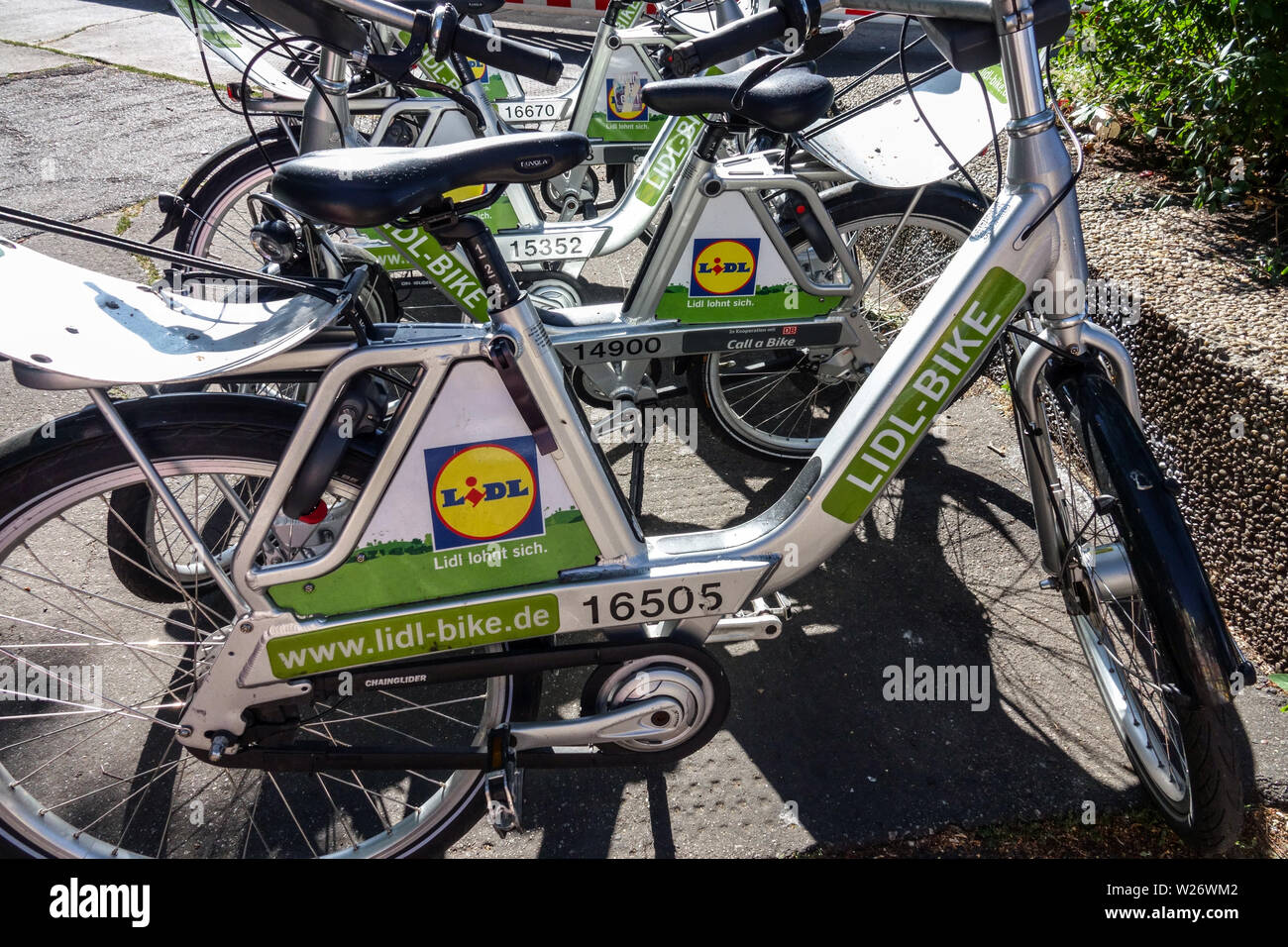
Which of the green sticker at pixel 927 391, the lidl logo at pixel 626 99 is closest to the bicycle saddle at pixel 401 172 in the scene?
the green sticker at pixel 927 391

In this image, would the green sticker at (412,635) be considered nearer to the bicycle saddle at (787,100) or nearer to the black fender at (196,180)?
the bicycle saddle at (787,100)

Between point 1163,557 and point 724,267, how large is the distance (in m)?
1.76

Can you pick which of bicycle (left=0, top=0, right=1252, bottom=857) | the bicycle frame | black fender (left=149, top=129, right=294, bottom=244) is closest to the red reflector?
bicycle (left=0, top=0, right=1252, bottom=857)

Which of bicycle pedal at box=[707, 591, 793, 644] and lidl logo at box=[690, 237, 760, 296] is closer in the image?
bicycle pedal at box=[707, 591, 793, 644]

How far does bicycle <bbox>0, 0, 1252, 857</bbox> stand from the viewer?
1.76 metres

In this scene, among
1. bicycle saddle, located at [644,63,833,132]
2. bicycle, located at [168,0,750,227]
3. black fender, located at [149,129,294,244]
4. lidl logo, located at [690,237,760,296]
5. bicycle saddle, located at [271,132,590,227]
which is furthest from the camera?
black fender, located at [149,129,294,244]

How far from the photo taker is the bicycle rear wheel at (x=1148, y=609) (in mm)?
1823

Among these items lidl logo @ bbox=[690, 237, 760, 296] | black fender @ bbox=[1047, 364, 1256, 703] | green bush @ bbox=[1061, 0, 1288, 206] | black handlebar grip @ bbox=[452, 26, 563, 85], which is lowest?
black fender @ bbox=[1047, 364, 1256, 703]

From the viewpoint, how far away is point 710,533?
2191mm

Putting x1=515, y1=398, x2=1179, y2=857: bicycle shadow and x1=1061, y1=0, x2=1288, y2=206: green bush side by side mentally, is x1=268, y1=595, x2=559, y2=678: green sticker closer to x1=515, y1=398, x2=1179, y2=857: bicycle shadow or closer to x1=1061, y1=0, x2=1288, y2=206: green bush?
x1=515, y1=398, x2=1179, y2=857: bicycle shadow

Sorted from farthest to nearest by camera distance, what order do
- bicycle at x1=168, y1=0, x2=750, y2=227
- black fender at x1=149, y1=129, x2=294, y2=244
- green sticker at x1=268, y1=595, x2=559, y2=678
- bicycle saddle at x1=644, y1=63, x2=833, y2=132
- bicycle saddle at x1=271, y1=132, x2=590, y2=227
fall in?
black fender at x1=149, y1=129, x2=294, y2=244
bicycle at x1=168, y1=0, x2=750, y2=227
bicycle saddle at x1=644, y1=63, x2=833, y2=132
green sticker at x1=268, y1=595, x2=559, y2=678
bicycle saddle at x1=271, y1=132, x2=590, y2=227

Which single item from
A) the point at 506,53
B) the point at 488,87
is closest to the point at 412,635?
the point at 506,53

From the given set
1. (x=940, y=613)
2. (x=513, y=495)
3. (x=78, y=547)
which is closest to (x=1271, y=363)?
(x=940, y=613)
